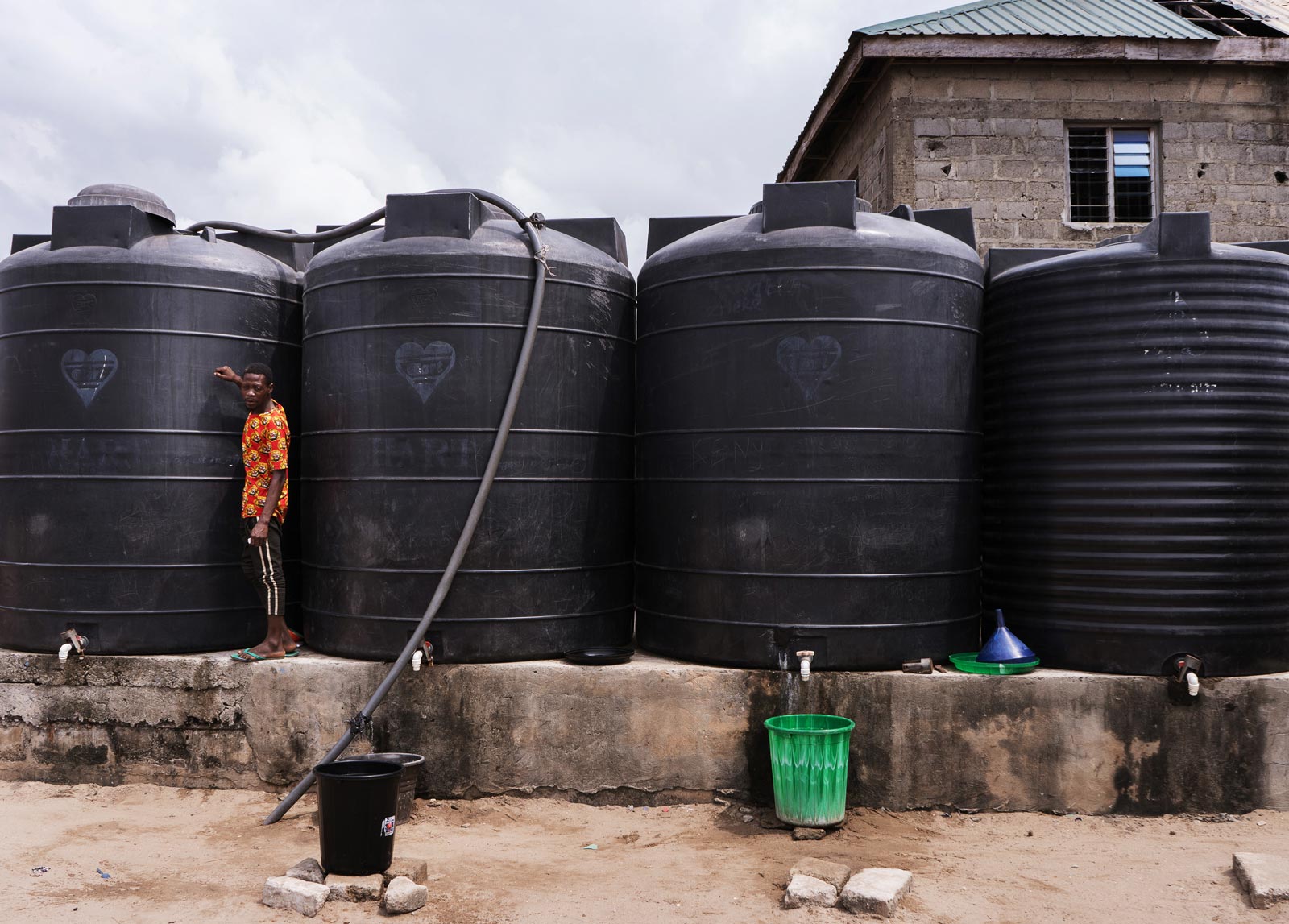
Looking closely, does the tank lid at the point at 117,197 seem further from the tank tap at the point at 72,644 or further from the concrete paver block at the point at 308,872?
the concrete paver block at the point at 308,872

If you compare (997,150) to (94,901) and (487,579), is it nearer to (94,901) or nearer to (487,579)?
(487,579)

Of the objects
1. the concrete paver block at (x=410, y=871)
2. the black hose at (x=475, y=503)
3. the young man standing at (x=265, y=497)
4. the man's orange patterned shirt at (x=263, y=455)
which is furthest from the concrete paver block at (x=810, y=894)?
the man's orange patterned shirt at (x=263, y=455)

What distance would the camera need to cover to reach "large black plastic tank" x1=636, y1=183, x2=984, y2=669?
5.36 m

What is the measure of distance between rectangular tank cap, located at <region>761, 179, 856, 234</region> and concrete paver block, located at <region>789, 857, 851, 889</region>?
3165 millimetres

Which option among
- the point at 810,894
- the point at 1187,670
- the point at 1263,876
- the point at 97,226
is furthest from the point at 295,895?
the point at 1187,670

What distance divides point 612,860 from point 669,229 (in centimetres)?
370

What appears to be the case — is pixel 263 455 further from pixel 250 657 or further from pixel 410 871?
pixel 410 871

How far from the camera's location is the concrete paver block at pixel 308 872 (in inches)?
169

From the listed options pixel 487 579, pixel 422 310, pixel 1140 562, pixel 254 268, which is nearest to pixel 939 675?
pixel 1140 562

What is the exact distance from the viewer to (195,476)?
598 centimetres

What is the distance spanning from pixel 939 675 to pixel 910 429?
128 cm

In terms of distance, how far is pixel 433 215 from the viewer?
5.72 metres

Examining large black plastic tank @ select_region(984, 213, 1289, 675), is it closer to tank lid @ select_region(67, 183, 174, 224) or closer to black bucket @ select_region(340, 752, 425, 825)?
black bucket @ select_region(340, 752, 425, 825)

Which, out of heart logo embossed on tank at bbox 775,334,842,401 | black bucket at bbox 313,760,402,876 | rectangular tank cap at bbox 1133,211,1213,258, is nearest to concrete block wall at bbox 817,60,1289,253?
rectangular tank cap at bbox 1133,211,1213,258
